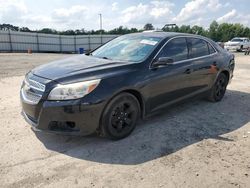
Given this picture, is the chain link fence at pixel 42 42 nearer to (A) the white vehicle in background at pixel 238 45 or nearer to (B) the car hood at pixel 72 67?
(A) the white vehicle in background at pixel 238 45

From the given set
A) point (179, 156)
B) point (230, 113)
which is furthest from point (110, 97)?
point (230, 113)

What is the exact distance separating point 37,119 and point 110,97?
106 cm

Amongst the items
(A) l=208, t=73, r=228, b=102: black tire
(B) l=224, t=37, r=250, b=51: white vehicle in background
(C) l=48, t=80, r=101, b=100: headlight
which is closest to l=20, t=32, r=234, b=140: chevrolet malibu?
(C) l=48, t=80, r=101, b=100: headlight

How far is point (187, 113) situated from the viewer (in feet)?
19.1

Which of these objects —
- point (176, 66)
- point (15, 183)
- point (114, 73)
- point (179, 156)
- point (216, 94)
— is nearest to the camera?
point (15, 183)

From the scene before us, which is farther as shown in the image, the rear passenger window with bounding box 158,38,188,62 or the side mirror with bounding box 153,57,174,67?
the rear passenger window with bounding box 158,38,188,62

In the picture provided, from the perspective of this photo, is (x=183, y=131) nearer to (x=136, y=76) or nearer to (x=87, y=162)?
(x=136, y=76)

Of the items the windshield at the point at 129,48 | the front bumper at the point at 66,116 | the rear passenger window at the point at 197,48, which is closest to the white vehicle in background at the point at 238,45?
the rear passenger window at the point at 197,48

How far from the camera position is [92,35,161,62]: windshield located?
15.9 feet

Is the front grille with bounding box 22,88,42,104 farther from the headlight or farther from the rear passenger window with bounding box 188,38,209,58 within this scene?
the rear passenger window with bounding box 188,38,209,58

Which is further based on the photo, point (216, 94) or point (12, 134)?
point (216, 94)

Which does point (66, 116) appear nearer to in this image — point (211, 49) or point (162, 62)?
point (162, 62)

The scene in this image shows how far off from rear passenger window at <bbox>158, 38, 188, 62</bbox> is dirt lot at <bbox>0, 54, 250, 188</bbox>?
3.85 feet

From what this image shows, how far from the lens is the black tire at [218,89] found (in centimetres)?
650
